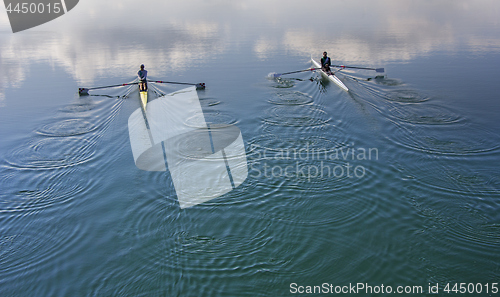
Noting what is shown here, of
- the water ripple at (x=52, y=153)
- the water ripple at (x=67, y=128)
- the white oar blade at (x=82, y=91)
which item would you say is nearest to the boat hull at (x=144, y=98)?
the water ripple at (x=67, y=128)

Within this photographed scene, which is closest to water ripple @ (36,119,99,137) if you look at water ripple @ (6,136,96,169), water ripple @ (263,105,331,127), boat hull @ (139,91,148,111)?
water ripple @ (6,136,96,169)

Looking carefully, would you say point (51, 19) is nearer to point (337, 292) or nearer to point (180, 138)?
point (180, 138)

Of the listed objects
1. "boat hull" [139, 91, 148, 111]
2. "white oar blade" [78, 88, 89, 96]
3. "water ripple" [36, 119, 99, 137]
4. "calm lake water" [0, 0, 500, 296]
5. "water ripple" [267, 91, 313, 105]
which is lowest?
"calm lake water" [0, 0, 500, 296]

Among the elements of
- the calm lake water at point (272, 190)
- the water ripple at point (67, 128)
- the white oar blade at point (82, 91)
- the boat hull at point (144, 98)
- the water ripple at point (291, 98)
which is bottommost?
the calm lake water at point (272, 190)

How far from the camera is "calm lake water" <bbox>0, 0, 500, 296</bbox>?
28.2 ft

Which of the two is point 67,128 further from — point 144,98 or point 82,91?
point 82,91

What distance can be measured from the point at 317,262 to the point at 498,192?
6237 millimetres

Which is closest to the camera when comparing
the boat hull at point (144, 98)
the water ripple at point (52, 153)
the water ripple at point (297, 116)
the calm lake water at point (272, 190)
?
the calm lake water at point (272, 190)

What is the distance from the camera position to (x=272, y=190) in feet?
37.6

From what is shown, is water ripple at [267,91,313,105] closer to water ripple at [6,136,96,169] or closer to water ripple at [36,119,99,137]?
water ripple at [36,119,99,137]

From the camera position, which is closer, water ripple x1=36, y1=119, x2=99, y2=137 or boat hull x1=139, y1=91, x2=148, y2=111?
water ripple x1=36, y1=119, x2=99, y2=137

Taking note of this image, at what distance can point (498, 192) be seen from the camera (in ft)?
35.8

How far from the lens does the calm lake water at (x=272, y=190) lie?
859 centimetres

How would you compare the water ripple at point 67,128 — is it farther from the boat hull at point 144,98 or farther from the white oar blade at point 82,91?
the white oar blade at point 82,91
